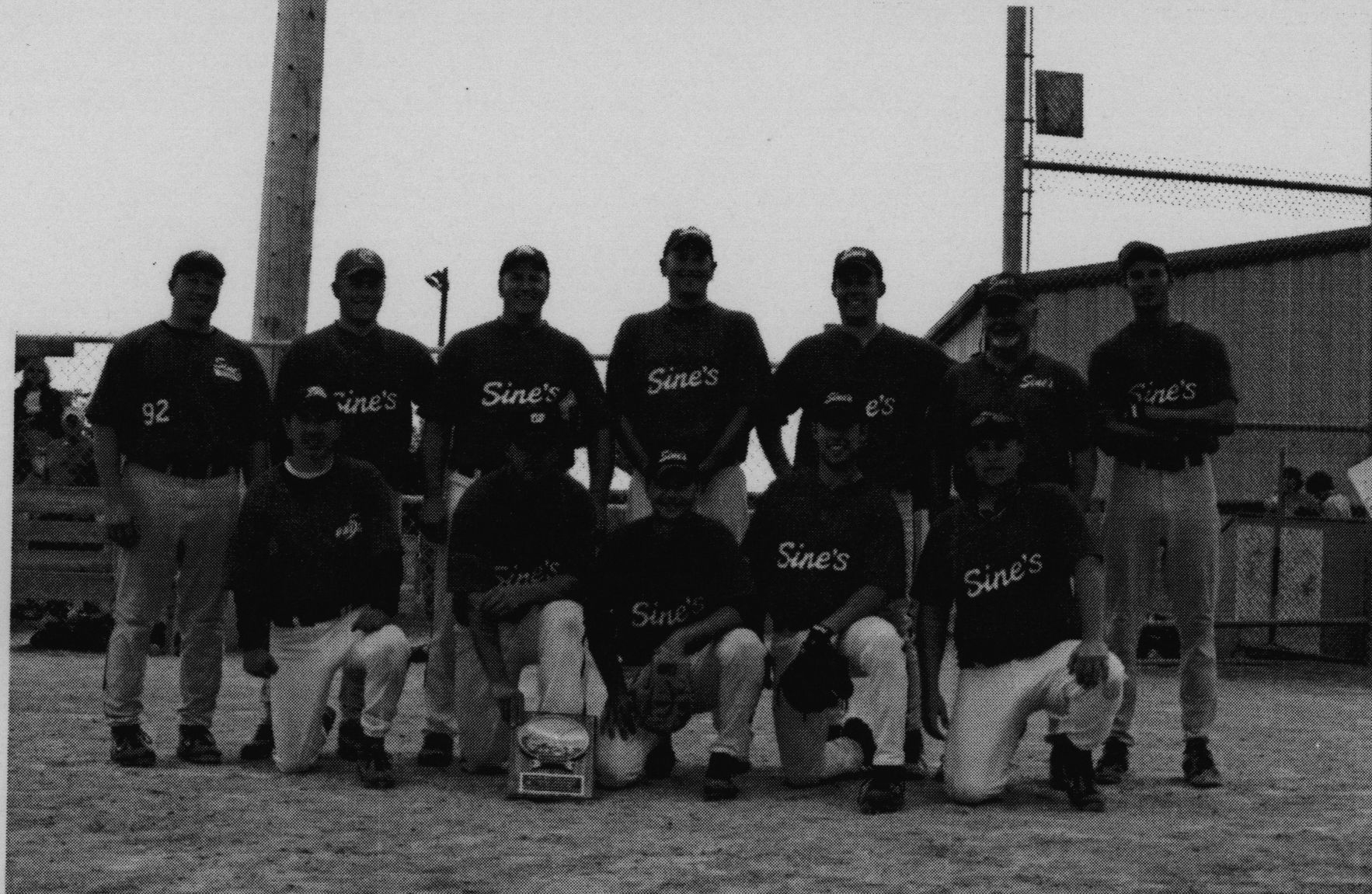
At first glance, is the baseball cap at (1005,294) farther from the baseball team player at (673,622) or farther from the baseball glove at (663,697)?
the baseball glove at (663,697)

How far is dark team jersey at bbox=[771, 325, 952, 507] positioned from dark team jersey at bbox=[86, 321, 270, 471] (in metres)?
2.19

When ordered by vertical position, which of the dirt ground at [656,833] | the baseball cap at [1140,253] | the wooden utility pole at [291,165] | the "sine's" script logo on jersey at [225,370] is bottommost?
the dirt ground at [656,833]

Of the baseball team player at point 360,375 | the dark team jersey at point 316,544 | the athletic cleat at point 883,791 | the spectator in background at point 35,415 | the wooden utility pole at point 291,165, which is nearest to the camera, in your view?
the athletic cleat at point 883,791

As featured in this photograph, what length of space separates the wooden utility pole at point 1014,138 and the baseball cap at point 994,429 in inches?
168

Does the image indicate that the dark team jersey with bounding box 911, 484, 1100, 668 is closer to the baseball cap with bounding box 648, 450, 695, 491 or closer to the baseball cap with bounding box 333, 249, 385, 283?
the baseball cap with bounding box 648, 450, 695, 491

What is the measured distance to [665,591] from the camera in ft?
19.7

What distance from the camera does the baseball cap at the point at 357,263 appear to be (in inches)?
256

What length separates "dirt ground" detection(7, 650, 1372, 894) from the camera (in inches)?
166

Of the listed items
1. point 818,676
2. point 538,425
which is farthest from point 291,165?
point 818,676

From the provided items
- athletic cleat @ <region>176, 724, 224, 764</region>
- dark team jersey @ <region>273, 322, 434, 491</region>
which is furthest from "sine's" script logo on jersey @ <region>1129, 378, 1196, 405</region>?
athletic cleat @ <region>176, 724, 224, 764</region>

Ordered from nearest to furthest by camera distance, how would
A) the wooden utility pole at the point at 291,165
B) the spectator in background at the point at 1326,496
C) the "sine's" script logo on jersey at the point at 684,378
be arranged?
the "sine's" script logo on jersey at the point at 684,378 < the wooden utility pole at the point at 291,165 < the spectator in background at the point at 1326,496

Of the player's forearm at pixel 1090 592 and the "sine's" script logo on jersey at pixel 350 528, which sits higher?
the "sine's" script logo on jersey at pixel 350 528

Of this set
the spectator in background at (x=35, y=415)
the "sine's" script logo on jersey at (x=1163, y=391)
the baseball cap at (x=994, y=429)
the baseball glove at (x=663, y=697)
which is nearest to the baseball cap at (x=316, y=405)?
the baseball glove at (x=663, y=697)

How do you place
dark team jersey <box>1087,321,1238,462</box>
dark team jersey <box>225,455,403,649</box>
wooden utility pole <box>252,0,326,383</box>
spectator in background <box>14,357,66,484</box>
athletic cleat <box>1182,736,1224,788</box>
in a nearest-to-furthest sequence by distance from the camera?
athletic cleat <box>1182,736,1224,788</box> → dark team jersey <box>225,455,403,649</box> → dark team jersey <box>1087,321,1238,462</box> → wooden utility pole <box>252,0,326,383</box> → spectator in background <box>14,357,66,484</box>
